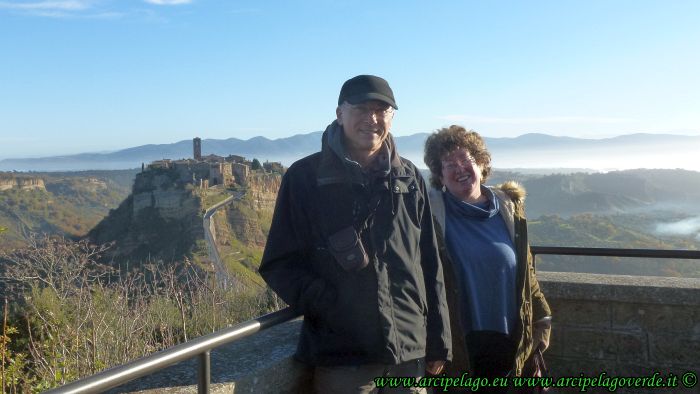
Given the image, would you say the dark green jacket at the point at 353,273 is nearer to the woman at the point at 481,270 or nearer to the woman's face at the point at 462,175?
the woman at the point at 481,270

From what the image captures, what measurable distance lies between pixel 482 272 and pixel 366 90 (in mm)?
1038

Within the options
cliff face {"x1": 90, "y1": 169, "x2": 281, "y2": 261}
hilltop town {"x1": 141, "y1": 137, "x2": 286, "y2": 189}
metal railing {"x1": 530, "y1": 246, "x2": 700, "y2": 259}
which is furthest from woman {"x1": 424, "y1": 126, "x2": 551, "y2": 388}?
hilltop town {"x1": 141, "y1": 137, "x2": 286, "y2": 189}

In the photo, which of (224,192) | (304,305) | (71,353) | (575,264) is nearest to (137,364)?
(304,305)

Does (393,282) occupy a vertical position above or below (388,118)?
below

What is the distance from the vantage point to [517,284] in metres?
2.81

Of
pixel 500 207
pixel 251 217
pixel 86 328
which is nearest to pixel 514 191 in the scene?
pixel 500 207

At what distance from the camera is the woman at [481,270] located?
2768 mm

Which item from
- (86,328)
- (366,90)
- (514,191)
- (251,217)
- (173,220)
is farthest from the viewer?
(251,217)

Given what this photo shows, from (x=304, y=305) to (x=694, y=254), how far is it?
2508 mm

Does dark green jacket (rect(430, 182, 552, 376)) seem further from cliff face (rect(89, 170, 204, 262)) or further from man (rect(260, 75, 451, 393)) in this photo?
cliff face (rect(89, 170, 204, 262))

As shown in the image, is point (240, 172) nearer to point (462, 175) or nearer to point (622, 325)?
point (622, 325)

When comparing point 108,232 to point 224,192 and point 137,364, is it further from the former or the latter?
point 137,364

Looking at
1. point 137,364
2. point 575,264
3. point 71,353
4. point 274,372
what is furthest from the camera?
point 575,264

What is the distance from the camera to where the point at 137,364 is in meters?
1.67
